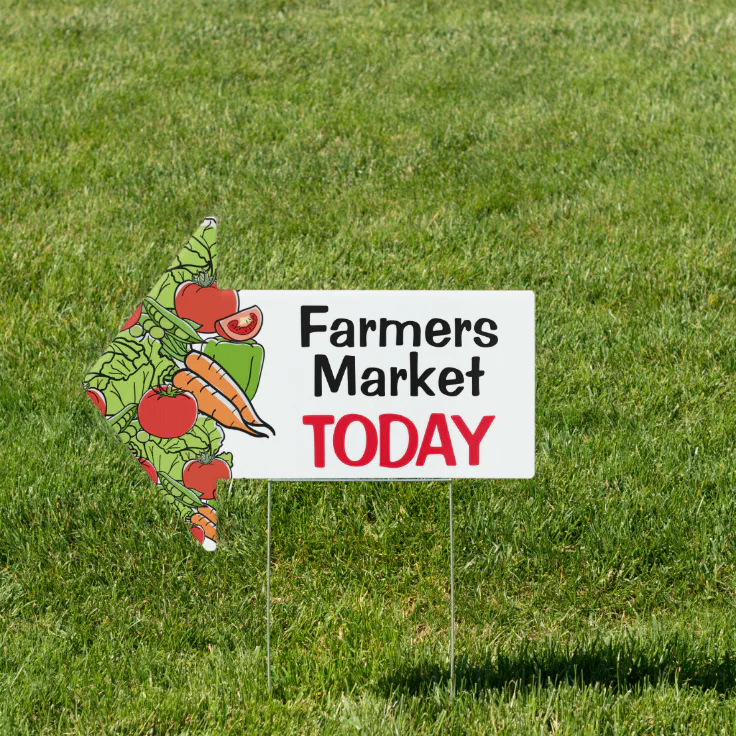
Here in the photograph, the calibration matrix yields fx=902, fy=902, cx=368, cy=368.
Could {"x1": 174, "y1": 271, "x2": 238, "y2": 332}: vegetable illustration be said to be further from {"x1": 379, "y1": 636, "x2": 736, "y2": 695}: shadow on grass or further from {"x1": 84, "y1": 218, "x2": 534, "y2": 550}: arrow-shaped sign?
{"x1": 379, "y1": 636, "x2": 736, "y2": 695}: shadow on grass

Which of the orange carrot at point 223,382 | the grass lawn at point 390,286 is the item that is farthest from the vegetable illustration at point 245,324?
the grass lawn at point 390,286

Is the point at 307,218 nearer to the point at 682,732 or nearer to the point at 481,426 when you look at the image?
the point at 481,426

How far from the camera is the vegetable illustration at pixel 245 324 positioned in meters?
2.99

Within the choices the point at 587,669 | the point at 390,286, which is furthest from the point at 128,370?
the point at 390,286

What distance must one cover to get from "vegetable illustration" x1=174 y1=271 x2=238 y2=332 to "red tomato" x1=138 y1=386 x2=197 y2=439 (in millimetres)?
241

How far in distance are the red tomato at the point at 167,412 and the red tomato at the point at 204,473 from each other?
117mm

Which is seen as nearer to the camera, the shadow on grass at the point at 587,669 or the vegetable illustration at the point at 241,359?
the vegetable illustration at the point at 241,359

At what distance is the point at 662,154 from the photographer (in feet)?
22.3

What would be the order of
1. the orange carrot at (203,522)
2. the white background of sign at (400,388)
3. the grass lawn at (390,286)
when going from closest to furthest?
the white background of sign at (400,388)
the orange carrot at (203,522)
the grass lawn at (390,286)

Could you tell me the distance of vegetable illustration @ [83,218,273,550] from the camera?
2988mm

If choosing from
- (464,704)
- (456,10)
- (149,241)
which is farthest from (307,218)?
(456,10)

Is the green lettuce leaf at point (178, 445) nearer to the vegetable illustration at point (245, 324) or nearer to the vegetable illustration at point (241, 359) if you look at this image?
the vegetable illustration at point (241, 359)

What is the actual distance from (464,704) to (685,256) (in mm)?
3510

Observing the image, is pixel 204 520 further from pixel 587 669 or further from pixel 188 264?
pixel 587 669
